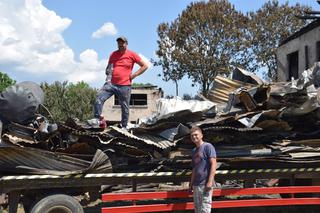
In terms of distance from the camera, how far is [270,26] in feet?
120

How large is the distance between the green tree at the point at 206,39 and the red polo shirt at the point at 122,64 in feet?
86.8

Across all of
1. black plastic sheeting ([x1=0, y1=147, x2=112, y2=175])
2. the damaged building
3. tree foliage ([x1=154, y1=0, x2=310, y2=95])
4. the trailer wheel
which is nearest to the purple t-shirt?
black plastic sheeting ([x1=0, y1=147, x2=112, y2=175])

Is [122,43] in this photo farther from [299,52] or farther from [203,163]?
[299,52]

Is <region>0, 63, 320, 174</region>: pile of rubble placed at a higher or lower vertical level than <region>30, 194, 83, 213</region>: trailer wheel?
higher

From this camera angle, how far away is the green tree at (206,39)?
115ft

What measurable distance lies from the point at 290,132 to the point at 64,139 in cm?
369

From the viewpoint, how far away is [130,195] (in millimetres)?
6953

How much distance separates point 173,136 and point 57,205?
6.64 ft

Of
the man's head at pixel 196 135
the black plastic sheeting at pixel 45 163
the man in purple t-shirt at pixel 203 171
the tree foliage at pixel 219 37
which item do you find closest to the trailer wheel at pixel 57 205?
the black plastic sheeting at pixel 45 163

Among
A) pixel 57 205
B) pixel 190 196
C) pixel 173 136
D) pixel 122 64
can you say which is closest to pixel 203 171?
pixel 190 196

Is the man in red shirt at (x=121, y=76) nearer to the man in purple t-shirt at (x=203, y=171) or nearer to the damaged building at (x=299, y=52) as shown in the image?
the man in purple t-shirt at (x=203, y=171)

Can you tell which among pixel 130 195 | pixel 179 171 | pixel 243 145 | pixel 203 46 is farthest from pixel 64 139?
pixel 203 46

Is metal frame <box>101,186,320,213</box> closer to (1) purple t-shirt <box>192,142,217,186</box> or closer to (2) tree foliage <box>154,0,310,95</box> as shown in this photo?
(1) purple t-shirt <box>192,142,217,186</box>

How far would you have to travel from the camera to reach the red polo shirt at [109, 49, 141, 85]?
27.7 feet
